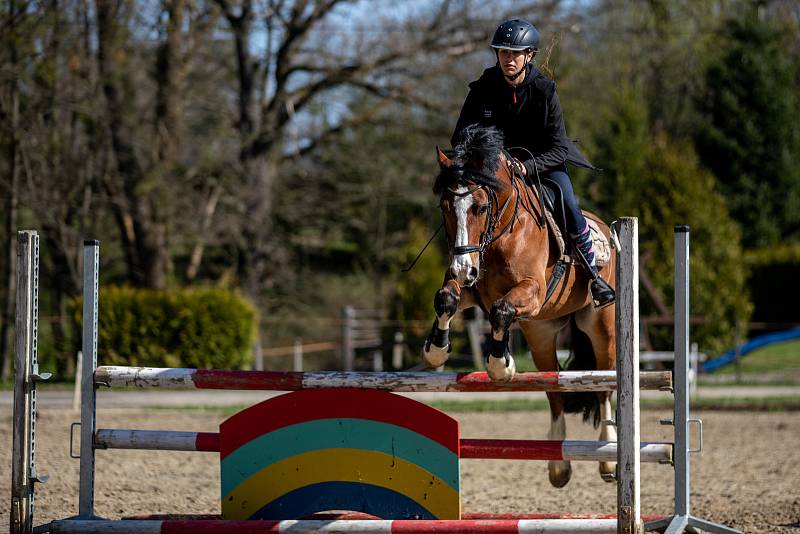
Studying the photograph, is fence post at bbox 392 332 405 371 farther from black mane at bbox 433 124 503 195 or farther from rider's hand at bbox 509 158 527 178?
black mane at bbox 433 124 503 195

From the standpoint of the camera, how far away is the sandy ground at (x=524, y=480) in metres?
6.53

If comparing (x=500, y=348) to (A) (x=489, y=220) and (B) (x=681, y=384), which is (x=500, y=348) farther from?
(B) (x=681, y=384)

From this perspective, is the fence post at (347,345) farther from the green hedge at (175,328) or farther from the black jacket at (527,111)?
the black jacket at (527,111)

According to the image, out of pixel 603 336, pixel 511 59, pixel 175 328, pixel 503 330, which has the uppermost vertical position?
pixel 511 59

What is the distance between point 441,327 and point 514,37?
1624mm

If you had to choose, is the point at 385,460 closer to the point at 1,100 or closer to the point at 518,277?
the point at 518,277

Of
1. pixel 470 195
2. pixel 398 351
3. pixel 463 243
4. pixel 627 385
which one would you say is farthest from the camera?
pixel 398 351

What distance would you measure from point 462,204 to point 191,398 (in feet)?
39.7

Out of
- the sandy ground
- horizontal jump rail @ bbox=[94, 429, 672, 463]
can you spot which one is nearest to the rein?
horizontal jump rail @ bbox=[94, 429, 672, 463]

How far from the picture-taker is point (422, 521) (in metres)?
4.42

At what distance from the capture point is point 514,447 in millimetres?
4648

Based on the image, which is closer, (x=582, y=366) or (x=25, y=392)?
(x=25, y=392)

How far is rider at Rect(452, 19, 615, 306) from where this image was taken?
5.17 m

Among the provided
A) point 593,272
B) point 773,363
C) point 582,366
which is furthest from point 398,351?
point 593,272
